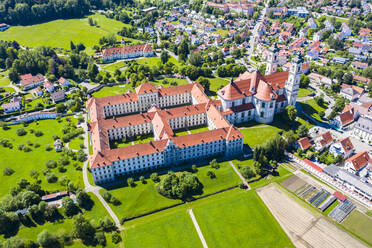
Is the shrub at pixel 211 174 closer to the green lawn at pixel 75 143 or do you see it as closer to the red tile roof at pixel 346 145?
the red tile roof at pixel 346 145

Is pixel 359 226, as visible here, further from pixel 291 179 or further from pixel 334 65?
pixel 334 65

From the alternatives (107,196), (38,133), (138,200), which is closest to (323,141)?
(138,200)

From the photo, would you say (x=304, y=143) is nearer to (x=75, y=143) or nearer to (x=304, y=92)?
(x=304, y=92)

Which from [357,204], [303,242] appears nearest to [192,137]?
[303,242]

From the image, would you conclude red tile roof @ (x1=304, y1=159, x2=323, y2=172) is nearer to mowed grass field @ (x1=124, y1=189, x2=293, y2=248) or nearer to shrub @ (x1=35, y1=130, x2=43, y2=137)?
mowed grass field @ (x1=124, y1=189, x2=293, y2=248)

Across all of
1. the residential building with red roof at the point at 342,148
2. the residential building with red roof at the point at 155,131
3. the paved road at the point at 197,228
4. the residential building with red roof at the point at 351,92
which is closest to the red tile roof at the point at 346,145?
the residential building with red roof at the point at 342,148

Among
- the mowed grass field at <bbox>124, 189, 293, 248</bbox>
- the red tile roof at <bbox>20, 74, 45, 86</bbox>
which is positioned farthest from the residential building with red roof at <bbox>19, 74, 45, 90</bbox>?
the mowed grass field at <bbox>124, 189, 293, 248</bbox>
